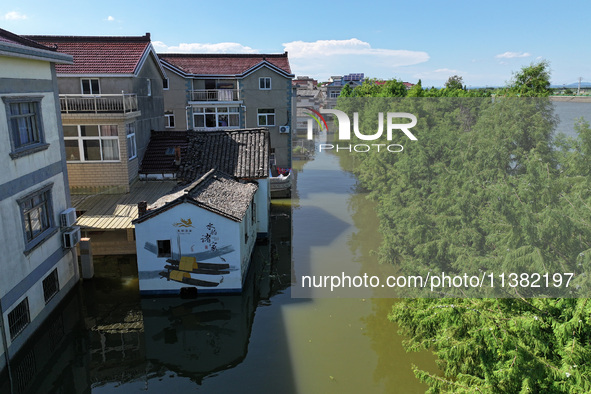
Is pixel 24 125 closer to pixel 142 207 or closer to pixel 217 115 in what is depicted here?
pixel 142 207

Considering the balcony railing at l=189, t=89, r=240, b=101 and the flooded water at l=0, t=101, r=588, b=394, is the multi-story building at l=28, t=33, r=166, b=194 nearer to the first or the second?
the flooded water at l=0, t=101, r=588, b=394

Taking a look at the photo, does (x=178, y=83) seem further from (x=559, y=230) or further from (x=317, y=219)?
(x=559, y=230)

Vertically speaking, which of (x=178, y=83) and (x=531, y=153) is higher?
(x=178, y=83)

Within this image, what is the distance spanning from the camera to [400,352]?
12359 millimetres

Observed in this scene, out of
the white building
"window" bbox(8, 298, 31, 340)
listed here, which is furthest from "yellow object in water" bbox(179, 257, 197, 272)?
"window" bbox(8, 298, 31, 340)

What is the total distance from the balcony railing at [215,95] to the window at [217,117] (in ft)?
2.43

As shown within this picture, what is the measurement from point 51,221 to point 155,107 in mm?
12148

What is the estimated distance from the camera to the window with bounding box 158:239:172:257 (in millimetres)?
14695

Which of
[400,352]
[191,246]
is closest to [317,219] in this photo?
[191,246]

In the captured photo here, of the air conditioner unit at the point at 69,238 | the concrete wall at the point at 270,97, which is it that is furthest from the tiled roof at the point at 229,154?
the concrete wall at the point at 270,97

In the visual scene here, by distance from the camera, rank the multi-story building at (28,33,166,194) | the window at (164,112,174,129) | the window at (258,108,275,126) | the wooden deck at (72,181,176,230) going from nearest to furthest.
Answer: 1. the wooden deck at (72,181,176,230)
2. the multi-story building at (28,33,166,194)
3. the window at (258,108,275,126)
4. the window at (164,112,174,129)

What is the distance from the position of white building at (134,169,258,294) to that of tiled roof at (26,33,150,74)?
9031mm

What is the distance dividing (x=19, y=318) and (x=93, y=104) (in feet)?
32.8

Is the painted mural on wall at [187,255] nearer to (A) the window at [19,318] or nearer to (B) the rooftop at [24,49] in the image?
(A) the window at [19,318]
